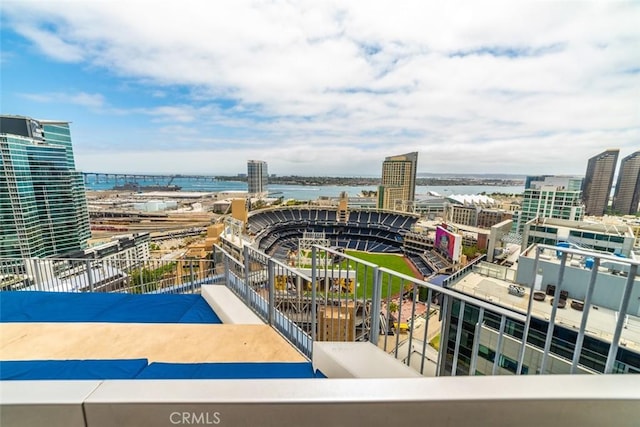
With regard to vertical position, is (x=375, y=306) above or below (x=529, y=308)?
below

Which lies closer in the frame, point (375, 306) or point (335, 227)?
point (375, 306)

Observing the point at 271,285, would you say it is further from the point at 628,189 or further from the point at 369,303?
the point at 628,189

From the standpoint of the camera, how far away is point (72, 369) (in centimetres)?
151

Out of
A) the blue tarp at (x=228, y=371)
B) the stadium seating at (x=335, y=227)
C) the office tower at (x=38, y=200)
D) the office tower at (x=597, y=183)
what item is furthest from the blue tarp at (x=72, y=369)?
the office tower at (x=597, y=183)

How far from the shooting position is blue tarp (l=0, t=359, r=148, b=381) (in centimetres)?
145

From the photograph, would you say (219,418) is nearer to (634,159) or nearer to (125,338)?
(125,338)

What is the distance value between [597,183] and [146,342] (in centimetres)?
3570

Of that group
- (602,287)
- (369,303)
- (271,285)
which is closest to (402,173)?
(369,303)

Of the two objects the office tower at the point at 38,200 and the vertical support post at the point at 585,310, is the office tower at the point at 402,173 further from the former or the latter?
the vertical support post at the point at 585,310

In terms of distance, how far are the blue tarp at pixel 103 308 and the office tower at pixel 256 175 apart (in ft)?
222

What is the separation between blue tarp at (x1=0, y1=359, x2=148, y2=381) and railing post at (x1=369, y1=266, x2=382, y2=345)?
4.96 feet

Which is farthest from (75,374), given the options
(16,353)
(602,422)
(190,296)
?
(602,422)

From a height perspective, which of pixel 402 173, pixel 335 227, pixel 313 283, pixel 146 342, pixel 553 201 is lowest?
pixel 335 227

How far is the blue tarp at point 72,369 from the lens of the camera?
4.75 feet
